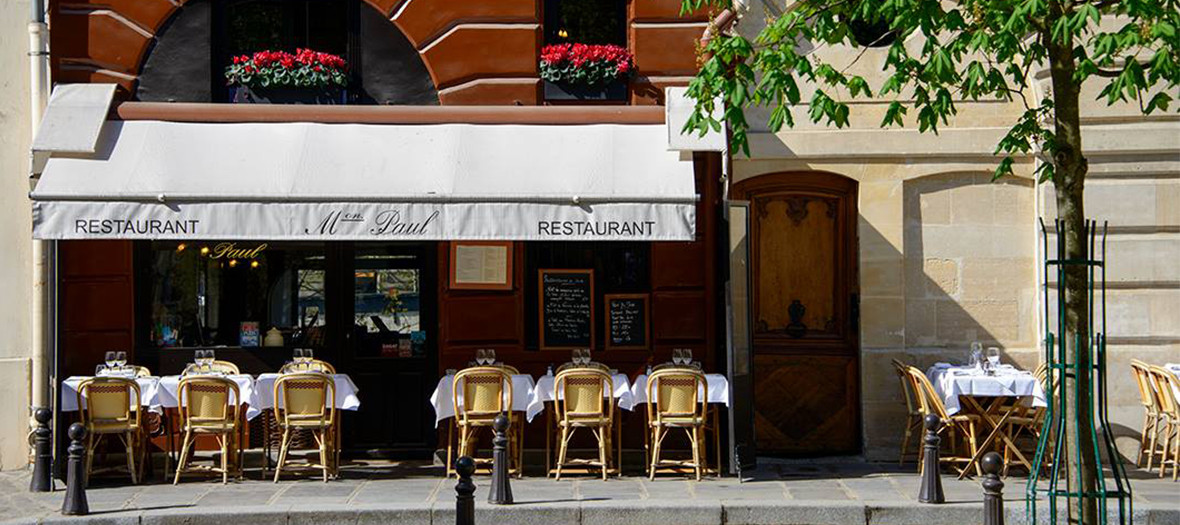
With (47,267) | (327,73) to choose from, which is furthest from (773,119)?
(47,267)

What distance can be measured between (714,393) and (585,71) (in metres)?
3.22

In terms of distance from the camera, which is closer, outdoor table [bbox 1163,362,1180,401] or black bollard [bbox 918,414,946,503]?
black bollard [bbox 918,414,946,503]

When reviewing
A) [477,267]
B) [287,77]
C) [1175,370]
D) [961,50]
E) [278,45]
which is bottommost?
[1175,370]

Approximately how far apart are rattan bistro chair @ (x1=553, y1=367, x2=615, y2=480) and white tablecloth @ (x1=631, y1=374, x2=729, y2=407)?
246 millimetres

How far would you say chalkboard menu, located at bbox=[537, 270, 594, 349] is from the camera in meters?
13.5

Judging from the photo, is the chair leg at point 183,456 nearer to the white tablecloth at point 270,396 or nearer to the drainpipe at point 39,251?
the white tablecloth at point 270,396

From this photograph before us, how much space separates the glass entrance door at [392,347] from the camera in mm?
13664

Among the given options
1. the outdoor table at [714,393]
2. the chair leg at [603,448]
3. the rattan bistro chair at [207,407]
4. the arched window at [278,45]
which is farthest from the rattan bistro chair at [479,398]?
the arched window at [278,45]

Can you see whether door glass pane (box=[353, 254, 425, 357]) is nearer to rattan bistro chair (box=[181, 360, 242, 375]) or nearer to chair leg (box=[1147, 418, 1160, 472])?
rattan bistro chair (box=[181, 360, 242, 375])

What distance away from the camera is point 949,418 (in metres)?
12.5

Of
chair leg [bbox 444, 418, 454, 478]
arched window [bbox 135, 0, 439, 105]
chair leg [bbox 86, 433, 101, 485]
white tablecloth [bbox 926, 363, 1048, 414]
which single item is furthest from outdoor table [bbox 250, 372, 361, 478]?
white tablecloth [bbox 926, 363, 1048, 414]

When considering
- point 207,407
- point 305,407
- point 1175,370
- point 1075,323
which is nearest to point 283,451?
point 305,407

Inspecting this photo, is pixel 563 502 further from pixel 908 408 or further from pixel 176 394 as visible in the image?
pixel 908 408

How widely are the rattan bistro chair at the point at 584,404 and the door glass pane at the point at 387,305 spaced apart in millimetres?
2060
